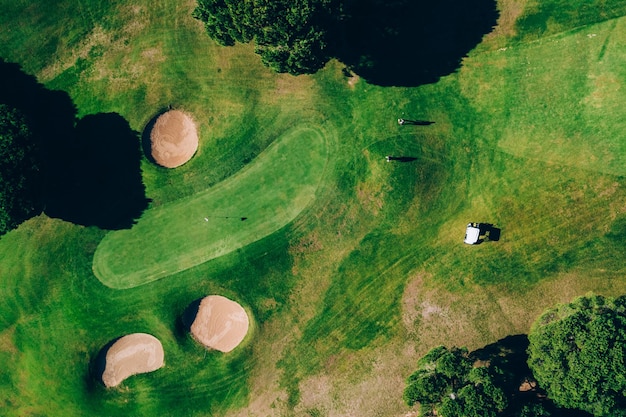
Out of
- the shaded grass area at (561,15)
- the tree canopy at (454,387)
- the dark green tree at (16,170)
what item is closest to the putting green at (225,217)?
the dark green tree at (16,170)

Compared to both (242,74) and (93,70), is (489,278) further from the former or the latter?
(93,70)

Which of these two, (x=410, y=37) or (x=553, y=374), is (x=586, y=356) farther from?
(x=410, y=37)

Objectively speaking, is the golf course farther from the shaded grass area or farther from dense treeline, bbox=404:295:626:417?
dense treeline, bbox=404:295:626:417

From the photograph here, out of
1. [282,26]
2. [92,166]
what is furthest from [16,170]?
[282,26]

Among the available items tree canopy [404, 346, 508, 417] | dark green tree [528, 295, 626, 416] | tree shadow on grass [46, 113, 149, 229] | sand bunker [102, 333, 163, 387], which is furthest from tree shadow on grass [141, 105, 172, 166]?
dark green tree [528, 295, 626, 416]

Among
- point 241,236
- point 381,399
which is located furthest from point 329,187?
point 381,399

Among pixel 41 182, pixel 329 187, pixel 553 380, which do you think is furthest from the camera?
pixel 329 187
